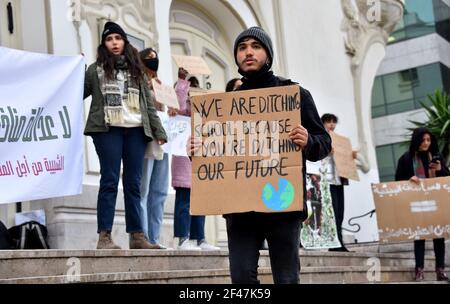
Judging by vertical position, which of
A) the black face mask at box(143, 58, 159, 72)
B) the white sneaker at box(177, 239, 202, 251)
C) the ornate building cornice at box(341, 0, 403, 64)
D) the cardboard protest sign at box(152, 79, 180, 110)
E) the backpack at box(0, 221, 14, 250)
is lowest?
the white sneaker at box(177, 239, 202, 251)

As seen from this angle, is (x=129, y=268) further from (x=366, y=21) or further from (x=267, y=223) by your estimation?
(x=366, y=21)

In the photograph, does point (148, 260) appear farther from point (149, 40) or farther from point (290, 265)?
point (149, 40)

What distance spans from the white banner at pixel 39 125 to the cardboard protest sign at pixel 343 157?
3.83m

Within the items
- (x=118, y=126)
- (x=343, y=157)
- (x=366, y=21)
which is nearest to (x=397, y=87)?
(x=366, y=21)

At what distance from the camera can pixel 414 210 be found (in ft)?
26.8

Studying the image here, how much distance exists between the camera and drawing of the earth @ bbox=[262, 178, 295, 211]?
3.56 meters

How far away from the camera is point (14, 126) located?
588 centimetres

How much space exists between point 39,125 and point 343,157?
437cm

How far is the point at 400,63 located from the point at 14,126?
120 ft

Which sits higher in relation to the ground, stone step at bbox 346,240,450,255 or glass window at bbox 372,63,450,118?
glass window at bbox 372,63,450,118

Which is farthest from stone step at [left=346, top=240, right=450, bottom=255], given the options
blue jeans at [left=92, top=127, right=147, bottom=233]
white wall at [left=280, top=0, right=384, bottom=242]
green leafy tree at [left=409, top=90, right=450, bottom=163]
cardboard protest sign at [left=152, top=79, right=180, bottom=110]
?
green leafy tree at [left=409, top=90, right=450, bottom=163]

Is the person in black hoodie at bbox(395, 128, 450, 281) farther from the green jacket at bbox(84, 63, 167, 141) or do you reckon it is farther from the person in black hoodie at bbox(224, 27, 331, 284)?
the person in black hoodie at bbox(224, 27, 331, 284)

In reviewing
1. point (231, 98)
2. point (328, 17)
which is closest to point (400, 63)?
point (328, 17)

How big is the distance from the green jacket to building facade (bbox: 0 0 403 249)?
173 cm
